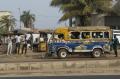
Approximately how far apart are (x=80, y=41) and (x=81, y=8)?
21733 millimetres

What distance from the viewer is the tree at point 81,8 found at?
51844 mm

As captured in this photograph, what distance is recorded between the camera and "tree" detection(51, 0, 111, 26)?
5184cm

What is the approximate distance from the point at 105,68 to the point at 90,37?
7.25 m

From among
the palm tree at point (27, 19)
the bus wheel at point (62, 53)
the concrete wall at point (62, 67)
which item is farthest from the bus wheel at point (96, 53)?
the palm tree at point (27, 19)

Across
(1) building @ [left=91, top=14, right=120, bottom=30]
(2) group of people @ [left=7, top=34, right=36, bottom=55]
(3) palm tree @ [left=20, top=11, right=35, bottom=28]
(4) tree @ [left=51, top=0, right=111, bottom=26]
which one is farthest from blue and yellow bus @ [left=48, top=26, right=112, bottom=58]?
(3) palm tree @ [left=20, top=11, right=35, bottom=28]

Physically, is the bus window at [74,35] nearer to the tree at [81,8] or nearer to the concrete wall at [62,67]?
the concrete wall at [62,67]

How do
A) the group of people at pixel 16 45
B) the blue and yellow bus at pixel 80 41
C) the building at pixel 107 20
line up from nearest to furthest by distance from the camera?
the blue and yellow bus at pixel 80 41 < the group of people at pixel 16 45 < the building at pixel 107 20

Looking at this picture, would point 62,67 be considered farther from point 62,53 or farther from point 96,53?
point 96,53

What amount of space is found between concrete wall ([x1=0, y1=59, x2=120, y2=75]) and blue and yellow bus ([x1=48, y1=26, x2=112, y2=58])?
22.3 ft

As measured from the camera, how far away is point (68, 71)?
23.8m

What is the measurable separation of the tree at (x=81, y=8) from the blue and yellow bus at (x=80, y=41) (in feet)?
65.5

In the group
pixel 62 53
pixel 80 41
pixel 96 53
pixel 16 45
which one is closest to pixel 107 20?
pixel 16 45

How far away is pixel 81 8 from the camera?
2066 inches

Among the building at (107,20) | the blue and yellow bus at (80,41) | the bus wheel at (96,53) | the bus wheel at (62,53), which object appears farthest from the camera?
the building at (107,20)
